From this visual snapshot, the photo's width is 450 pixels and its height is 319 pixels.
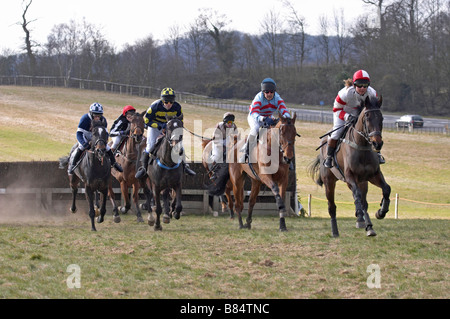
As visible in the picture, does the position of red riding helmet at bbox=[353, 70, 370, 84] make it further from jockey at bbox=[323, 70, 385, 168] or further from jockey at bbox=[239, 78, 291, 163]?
jockey at bbox=[239, 78, 291, 163]

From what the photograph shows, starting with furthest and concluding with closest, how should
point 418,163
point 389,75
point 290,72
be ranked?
point 290,72
point 389,75
point 418,163

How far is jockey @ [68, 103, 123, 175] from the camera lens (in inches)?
589

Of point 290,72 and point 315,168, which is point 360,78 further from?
point 290,72

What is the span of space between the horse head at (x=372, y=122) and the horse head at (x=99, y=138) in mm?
5953

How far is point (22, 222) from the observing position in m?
17.2

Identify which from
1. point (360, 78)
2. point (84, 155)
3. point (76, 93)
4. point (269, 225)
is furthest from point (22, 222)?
point (76, 93)

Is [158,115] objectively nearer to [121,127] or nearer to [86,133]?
[86,133]

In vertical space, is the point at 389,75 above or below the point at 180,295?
above

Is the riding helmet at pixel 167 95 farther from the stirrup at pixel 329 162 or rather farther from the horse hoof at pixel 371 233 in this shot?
the horse hoof at pixel 371 233

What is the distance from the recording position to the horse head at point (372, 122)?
1053 cm

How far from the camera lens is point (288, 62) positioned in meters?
96.8

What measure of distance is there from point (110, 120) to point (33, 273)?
44.9m
